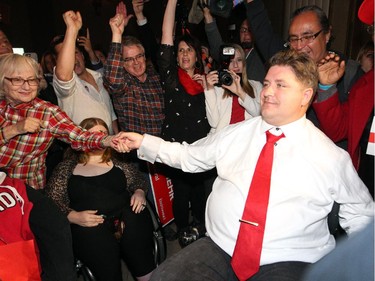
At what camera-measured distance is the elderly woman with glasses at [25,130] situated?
73.9 inches

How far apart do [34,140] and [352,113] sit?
5.69ft

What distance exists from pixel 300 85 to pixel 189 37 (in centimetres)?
147

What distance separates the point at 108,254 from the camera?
2088 millimetres

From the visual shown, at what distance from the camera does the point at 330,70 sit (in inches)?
72.2

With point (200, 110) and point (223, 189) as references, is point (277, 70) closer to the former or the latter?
point (223, 189)

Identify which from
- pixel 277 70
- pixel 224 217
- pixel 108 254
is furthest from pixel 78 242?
pixel 277 70

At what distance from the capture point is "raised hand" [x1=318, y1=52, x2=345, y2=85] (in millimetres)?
1821

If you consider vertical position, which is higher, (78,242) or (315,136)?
(315,136)

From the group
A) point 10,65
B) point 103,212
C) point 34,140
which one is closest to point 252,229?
point 103,212

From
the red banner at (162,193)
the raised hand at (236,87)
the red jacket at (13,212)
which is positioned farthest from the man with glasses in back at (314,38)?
the red jacket at (13,212)

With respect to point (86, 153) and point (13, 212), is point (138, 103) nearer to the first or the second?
point (86, 153)

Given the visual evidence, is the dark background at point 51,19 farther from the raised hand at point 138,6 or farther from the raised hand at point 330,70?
the raised hand at point 330,70

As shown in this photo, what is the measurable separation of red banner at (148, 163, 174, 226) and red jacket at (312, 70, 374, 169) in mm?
1495

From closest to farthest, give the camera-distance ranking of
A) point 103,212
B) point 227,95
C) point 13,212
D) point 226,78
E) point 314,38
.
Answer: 1. point 13,212
2. point 314,38
3. point 103,212
4. point 226,78
5. point 227,95
